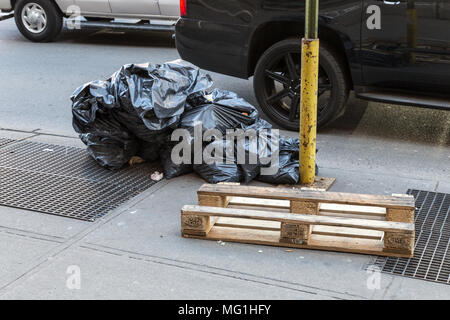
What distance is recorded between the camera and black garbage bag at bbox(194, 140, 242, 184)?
586 cm

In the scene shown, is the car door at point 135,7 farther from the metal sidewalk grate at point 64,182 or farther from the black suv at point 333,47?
the metal sidewalk grate at point 64,182

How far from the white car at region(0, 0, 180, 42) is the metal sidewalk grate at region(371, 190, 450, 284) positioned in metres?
6.34

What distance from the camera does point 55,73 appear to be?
9.76 m

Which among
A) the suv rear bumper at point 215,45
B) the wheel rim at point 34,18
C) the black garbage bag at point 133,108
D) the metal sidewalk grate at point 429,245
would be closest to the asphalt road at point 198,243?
the metal sidewalk grate at point 429,245

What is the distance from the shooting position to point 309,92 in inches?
212

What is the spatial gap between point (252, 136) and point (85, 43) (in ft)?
21.1

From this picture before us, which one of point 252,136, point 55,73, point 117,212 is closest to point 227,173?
point 252,136

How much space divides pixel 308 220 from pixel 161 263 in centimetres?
100

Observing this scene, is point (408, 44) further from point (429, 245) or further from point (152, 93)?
point (152, 93)

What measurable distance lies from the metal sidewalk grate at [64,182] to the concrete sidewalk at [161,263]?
16cm

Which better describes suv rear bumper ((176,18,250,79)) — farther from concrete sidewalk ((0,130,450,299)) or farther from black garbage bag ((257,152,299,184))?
concrete sidewalk ((0,130,450,299))

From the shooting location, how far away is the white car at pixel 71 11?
35.9 ft

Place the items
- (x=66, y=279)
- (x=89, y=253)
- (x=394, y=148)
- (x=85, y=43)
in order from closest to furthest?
(x=66, y=279)
(x=89, y=253)
(x=394, y=148)
(x=85, y=43)
